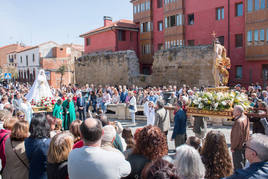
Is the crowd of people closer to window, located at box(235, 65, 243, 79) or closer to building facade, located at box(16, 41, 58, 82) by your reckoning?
window, located at box(235, 65, 243, 79)

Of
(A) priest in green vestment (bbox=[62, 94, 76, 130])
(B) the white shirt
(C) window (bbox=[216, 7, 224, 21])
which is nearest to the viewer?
(B) the white shirt

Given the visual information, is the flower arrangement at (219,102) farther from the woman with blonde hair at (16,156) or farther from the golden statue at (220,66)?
the woman with blonde hair at (16,156)

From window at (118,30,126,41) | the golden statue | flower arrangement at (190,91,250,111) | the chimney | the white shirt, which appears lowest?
the white shirt

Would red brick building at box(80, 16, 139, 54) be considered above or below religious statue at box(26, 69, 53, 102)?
above

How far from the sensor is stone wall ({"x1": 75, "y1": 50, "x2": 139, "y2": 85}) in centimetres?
2897

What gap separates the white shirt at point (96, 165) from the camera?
2.82 meters

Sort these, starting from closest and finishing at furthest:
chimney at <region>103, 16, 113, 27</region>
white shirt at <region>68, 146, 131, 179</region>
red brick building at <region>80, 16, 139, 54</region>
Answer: white shirt at <region>68, 146, 131, 179</region>
red brick building at <region>80, 16, 139, 54</region>
chimney at <region>103, 16, 113, 27</region>

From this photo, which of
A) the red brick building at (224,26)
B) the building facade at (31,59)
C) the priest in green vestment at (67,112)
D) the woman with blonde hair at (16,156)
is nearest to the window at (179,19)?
the red brick building at (224,26)

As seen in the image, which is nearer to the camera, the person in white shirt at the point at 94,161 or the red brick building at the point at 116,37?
the person in white shirt at the point at 94,161

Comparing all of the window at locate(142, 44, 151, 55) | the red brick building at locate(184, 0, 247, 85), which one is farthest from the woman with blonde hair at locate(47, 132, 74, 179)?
the window at locate(142, 44, 151, 55)

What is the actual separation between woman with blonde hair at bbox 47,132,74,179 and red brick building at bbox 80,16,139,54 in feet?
97.0

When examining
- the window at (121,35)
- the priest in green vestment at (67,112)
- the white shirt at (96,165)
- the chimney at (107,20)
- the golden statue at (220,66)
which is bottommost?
the priest in green vestment at (67,112)

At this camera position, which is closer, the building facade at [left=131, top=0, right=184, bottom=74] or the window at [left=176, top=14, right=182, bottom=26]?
the window at [left=176, top=14, right=182, bottom=26]

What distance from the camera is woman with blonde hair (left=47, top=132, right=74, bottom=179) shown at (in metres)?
3.50
